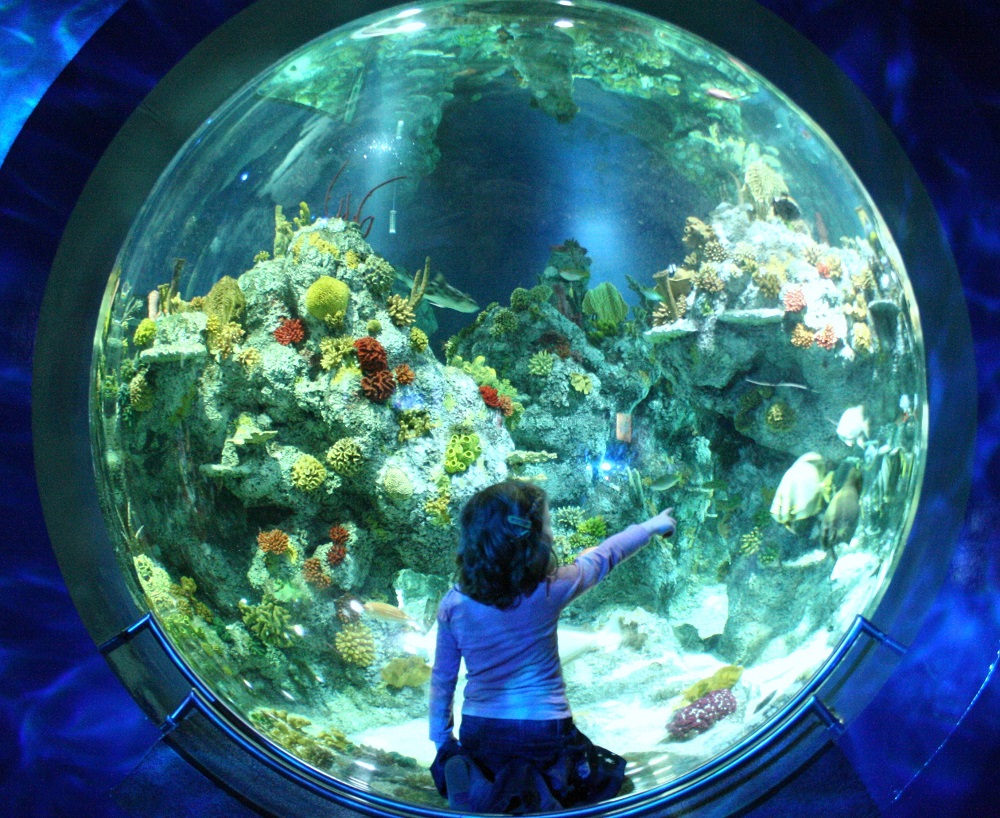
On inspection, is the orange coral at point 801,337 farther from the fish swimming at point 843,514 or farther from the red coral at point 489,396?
the red coral at point 489,396

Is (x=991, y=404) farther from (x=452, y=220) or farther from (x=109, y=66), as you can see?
(x=109, y=66)

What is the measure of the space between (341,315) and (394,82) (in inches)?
48.3

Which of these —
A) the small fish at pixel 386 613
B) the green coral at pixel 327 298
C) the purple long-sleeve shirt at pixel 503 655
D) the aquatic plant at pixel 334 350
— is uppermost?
the green coral at pixel 327 298

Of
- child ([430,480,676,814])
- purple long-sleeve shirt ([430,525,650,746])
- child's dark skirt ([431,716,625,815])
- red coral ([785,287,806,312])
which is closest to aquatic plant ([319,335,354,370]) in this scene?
child ([430,480,676,814])

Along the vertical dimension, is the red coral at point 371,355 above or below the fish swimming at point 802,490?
above

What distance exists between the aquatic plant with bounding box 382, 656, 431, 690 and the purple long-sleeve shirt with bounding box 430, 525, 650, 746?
1.98 feet

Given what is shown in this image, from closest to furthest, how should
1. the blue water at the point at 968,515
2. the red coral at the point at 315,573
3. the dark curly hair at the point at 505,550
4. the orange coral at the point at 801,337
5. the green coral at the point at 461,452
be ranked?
the blue water at the point at 968,515 → the dark curly hair at the point at 505,550 → the orange coral at the point at 801,337 → the red coral at the point at 315,573 → the green coral at the point at 461,452

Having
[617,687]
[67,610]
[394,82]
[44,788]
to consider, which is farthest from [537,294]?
[44,788]

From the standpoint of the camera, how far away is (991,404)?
1738mm

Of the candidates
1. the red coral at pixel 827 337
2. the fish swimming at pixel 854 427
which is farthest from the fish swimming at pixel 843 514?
the red coral at pixel 827 337

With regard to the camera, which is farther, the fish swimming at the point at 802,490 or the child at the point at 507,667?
the fish swimming at the point at 802,490

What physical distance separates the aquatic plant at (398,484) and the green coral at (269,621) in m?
0.71

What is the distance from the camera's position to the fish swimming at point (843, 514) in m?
2.43

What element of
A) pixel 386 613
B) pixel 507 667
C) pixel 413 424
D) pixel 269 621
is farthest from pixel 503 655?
pixel 413 424
